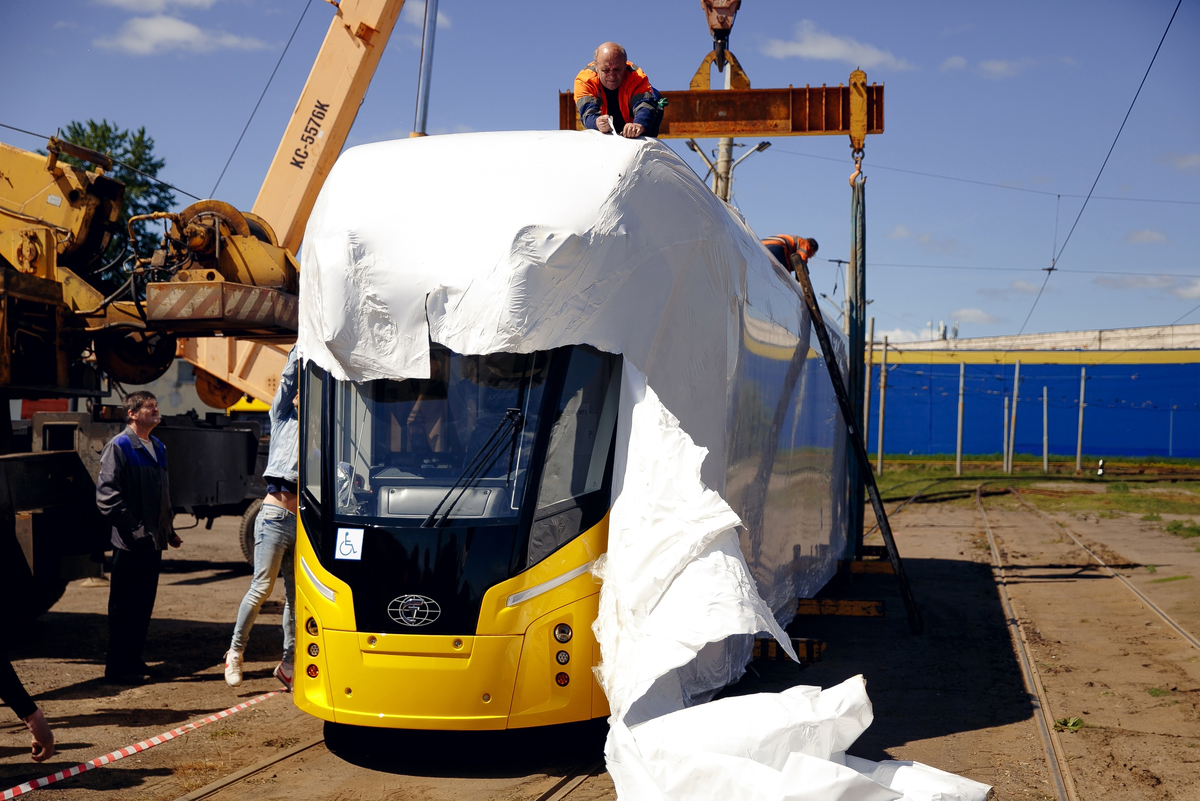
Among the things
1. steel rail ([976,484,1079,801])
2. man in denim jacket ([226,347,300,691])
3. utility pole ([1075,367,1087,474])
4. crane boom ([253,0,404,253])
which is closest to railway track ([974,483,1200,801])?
steel rail ([976,484,1079,801])

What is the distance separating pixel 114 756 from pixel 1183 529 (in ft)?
64.8

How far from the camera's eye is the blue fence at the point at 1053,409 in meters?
55.7

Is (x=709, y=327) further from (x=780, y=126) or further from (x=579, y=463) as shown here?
(x=780, y=126)

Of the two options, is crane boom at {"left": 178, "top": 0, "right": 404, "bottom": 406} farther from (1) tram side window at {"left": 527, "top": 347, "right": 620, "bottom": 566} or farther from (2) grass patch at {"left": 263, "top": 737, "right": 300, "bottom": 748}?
(1) tram side window at {"left": 527, "top": 347, "right": 620, "bottom": 566}

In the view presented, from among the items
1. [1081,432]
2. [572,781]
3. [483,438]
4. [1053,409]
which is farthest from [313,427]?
[1053,409]

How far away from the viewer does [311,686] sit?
17.5ft

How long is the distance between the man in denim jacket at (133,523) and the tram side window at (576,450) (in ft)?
11.4

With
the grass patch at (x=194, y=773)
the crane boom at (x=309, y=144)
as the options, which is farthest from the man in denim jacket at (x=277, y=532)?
the crane boom at (x=309, y=144)

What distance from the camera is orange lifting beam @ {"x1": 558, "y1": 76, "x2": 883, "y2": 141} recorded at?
37.4 ft

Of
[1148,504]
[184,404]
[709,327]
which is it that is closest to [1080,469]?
[1148,504]

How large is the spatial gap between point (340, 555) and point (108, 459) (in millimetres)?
2771

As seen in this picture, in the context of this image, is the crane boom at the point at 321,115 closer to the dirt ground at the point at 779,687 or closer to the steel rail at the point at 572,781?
the dirt ground at the point at 779,687

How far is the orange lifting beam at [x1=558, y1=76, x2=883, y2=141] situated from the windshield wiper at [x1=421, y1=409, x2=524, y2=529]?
6.98 meters

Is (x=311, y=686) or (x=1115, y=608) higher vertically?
(x=311, y=686)
